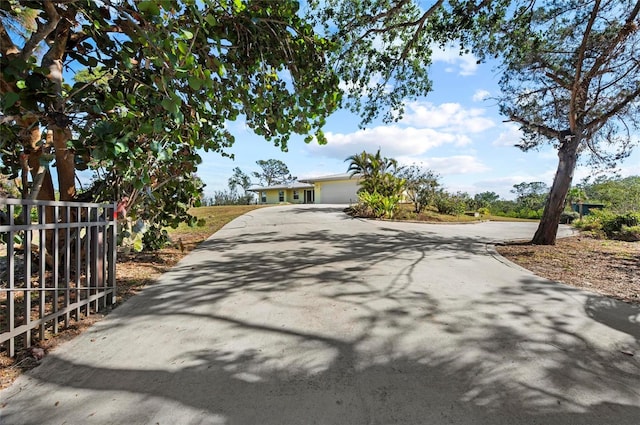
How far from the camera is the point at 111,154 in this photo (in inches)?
129

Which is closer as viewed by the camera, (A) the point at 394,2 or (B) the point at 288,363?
(B) the point at 288,363

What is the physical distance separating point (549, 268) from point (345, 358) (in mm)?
5795

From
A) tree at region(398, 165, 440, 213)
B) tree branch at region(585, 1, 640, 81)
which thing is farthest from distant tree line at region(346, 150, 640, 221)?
tree branch at region(585, 1, 640, 81)

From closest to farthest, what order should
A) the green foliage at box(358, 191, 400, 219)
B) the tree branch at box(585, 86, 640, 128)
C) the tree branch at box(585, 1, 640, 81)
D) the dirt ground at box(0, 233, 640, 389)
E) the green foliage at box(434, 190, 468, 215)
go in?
the dirt ground at box(0, 233, 640, 389) → the tree branch at box(585, 1, 640, 81) → the tree branch at box(585, 86, 640, 128) → the green foliage at box(358, 191, 400, 219) → the green foliage at box(434, 190, 468, 215)

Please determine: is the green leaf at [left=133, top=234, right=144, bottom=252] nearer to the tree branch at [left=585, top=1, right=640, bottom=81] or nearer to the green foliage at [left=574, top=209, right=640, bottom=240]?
the tree branch at [left=585, top=1, right=640, bottom=81]

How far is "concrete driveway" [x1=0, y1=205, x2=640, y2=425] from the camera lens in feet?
7.04

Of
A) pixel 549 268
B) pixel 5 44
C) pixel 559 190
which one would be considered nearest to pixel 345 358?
pixel 5 44

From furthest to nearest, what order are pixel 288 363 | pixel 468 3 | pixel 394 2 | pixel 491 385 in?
pixel 394 2
pixel 468 3
pixel 288 363
pixel 491 385

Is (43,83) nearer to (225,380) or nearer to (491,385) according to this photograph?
(225,380)

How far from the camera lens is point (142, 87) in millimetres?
4039

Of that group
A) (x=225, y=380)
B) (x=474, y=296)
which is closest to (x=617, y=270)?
(x=474, y=296)

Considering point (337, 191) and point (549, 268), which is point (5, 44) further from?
point (337, 191)

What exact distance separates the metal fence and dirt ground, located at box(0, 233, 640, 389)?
7.1 inches

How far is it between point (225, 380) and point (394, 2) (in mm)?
8595
